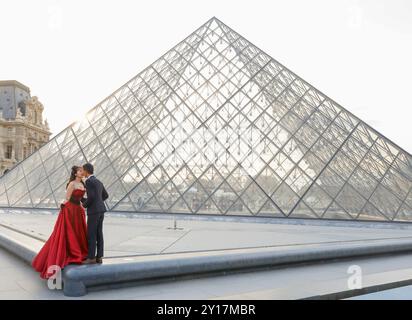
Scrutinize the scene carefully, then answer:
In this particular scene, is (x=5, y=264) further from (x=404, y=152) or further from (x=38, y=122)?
(x=38, y=122)

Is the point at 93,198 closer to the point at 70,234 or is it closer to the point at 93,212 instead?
the point at 93,212

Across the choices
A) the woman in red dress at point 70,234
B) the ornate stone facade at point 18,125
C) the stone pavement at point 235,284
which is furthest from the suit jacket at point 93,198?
the ornate stone facade at point 18,125

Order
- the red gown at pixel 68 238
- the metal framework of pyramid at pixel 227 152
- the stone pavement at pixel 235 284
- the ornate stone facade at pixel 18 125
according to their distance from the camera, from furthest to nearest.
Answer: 1. the ornate stone facade at pixel 18 125
2. the metal framework of pyramid at pixel 227 152
3. the red gown at pixel 68 238
4. the stone pavement at pixel 235 284

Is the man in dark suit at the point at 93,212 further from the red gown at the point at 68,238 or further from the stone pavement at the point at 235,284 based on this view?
the stone pavement at the point at 235,284

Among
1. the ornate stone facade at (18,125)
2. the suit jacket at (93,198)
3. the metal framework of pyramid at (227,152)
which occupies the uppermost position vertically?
the ornate stone facade at (18,125)

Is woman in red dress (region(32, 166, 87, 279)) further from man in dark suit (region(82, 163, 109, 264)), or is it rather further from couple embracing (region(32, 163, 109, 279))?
man in dark suit (region(82, 163, 109, 264))

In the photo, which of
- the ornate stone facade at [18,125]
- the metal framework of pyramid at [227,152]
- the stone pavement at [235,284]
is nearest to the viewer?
the stone pavement at [235,284]

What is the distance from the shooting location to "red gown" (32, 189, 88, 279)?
411 centimetres

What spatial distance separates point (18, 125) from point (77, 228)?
63.8 metres

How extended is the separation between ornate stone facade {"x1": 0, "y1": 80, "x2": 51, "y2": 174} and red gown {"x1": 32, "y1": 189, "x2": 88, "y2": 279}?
191 feet

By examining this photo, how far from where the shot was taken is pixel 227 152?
14938mm

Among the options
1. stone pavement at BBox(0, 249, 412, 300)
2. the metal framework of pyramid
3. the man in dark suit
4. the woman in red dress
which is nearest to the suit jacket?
the man in dark suit

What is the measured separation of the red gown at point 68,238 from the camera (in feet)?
13.5

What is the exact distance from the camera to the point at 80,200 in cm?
426
